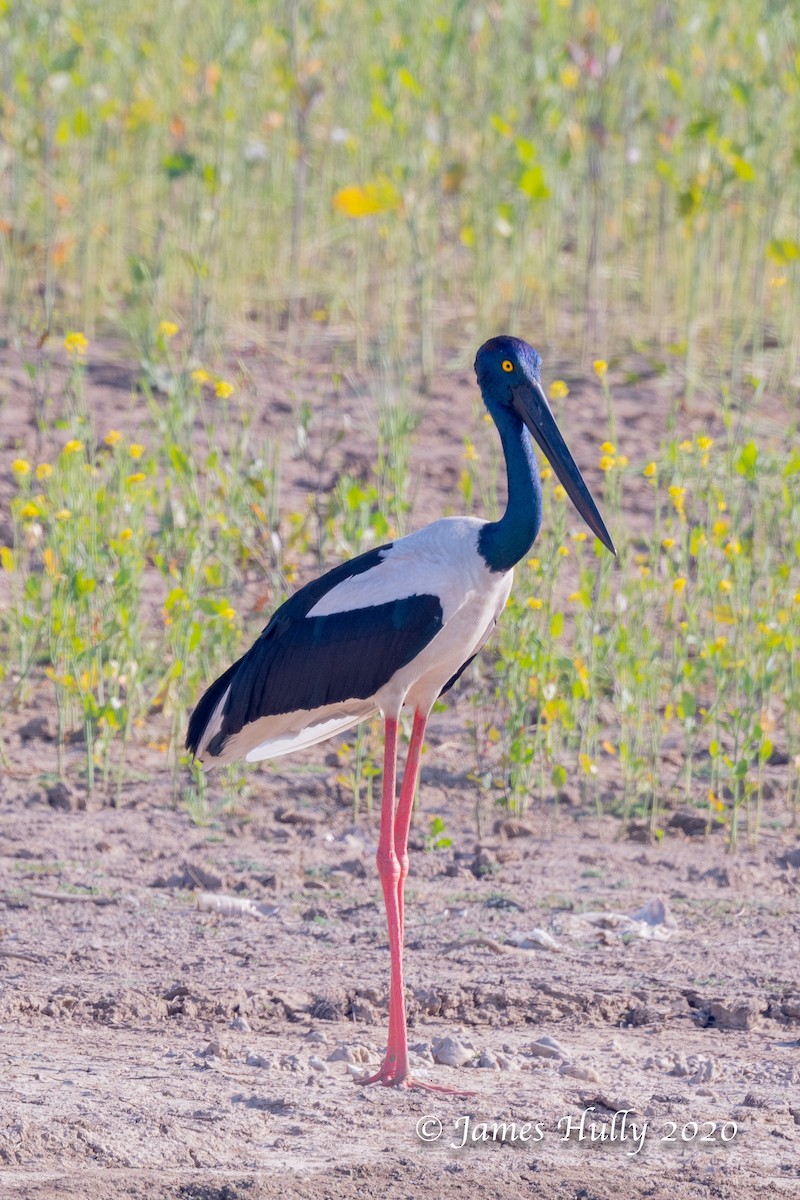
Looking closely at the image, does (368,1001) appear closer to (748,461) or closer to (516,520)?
(516,520)

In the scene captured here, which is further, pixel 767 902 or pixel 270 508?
pixel 270 508

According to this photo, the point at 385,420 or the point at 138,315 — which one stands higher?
the point at 138,315

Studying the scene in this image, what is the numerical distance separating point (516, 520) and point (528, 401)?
14.9 inches

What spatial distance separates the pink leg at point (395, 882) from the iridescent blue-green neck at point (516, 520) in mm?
517

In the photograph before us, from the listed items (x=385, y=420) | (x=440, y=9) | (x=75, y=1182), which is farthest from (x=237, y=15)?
(x=75, y=1182)

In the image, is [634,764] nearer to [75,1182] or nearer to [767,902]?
[767,902]

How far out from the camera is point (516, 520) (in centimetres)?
424

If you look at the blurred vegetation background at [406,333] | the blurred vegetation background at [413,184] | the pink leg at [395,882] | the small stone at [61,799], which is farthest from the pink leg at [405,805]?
the blurred vegetation background at [413,184]

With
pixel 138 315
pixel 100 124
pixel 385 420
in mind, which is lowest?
pixel 385 420

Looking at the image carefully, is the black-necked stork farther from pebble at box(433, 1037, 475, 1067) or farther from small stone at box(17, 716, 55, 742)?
small stone at box(17, 716, 55, 742)

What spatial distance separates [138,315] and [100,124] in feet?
4.95

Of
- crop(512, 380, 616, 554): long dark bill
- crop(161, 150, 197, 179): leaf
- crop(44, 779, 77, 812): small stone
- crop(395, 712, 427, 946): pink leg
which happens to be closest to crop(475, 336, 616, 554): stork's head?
crop(512, 380, 616, 554): long dark bill

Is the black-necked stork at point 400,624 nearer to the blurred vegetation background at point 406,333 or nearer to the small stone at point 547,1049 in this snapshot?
the small stone at point 547,1049

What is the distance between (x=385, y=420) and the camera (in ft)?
21.2
